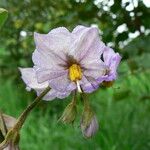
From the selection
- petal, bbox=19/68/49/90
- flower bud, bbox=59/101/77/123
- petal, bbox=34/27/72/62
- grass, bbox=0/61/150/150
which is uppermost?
petal, bbox=34/27/72/62

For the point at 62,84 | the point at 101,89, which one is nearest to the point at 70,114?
the point at 62,84

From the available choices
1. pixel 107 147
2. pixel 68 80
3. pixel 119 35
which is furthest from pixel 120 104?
pixel 68 80

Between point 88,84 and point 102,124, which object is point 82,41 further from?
point 102,124

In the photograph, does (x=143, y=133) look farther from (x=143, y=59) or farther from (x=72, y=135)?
(x=143, y=59)

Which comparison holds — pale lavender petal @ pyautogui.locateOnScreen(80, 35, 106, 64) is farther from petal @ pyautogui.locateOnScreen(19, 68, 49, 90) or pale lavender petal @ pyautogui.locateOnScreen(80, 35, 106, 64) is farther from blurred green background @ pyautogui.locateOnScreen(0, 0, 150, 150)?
blurred green background @ pyautogui.locateOnScreen(0, 0, 150, 150)

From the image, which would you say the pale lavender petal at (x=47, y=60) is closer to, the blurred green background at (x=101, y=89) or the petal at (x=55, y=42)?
the petal at (x=55, y=42)

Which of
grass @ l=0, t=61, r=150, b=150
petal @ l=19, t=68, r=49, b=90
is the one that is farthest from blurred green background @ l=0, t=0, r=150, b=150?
petal @ l=19, t=68, r=49, b=90
